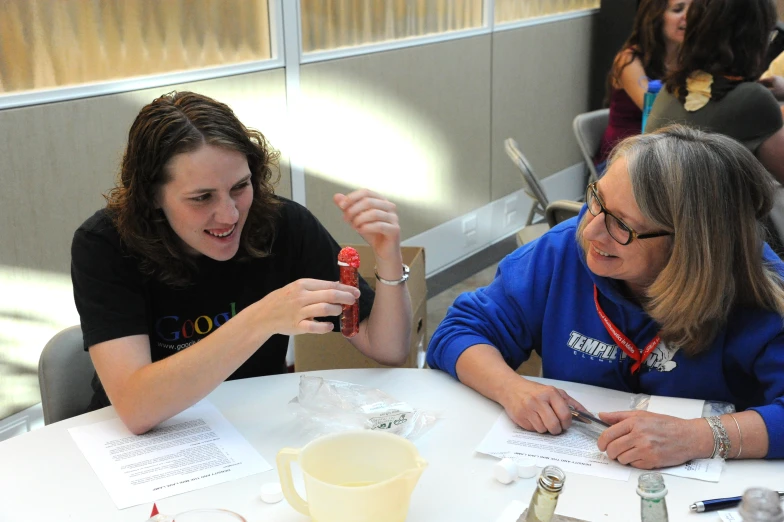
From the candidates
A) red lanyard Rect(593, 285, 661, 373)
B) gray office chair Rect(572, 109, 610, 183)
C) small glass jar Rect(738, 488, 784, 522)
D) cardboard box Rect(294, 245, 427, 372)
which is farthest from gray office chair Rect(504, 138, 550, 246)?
small glass jar Rect(738, 488, 784, 522)

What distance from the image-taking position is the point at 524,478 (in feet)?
4.12

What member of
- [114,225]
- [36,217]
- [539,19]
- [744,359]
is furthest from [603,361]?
[539,19]

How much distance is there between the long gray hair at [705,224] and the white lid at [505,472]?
42 centimetres

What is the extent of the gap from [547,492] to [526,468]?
1.48 feet

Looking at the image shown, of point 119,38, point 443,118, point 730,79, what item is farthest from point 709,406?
point 443,118

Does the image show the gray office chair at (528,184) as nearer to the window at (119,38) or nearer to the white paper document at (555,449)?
the window at (119,38)

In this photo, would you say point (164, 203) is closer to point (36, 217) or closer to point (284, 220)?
point (284, 220)

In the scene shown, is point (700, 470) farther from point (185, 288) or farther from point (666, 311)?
point (185, 288)

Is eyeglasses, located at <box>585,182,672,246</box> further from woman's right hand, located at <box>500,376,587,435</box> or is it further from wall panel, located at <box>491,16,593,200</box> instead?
wall panel, located at <box>491,16,593,200</box>

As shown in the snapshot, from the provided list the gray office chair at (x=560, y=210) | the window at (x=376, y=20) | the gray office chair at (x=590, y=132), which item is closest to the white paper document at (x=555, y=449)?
the gray office chair at (x=560, y=210)

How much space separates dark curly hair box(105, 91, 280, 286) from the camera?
160 cm

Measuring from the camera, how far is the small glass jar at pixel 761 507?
0.65m

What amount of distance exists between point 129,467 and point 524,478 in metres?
0.63

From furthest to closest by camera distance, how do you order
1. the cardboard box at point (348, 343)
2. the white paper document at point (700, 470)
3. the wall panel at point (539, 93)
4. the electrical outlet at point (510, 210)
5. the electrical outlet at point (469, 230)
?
the electrical outlet at point (510, 210)
the wall panel at point (539, 93)
the electrical outlet at point (469, 230)
the cardboard box at point (348, 343)
the white paper document at point (700, 470)
